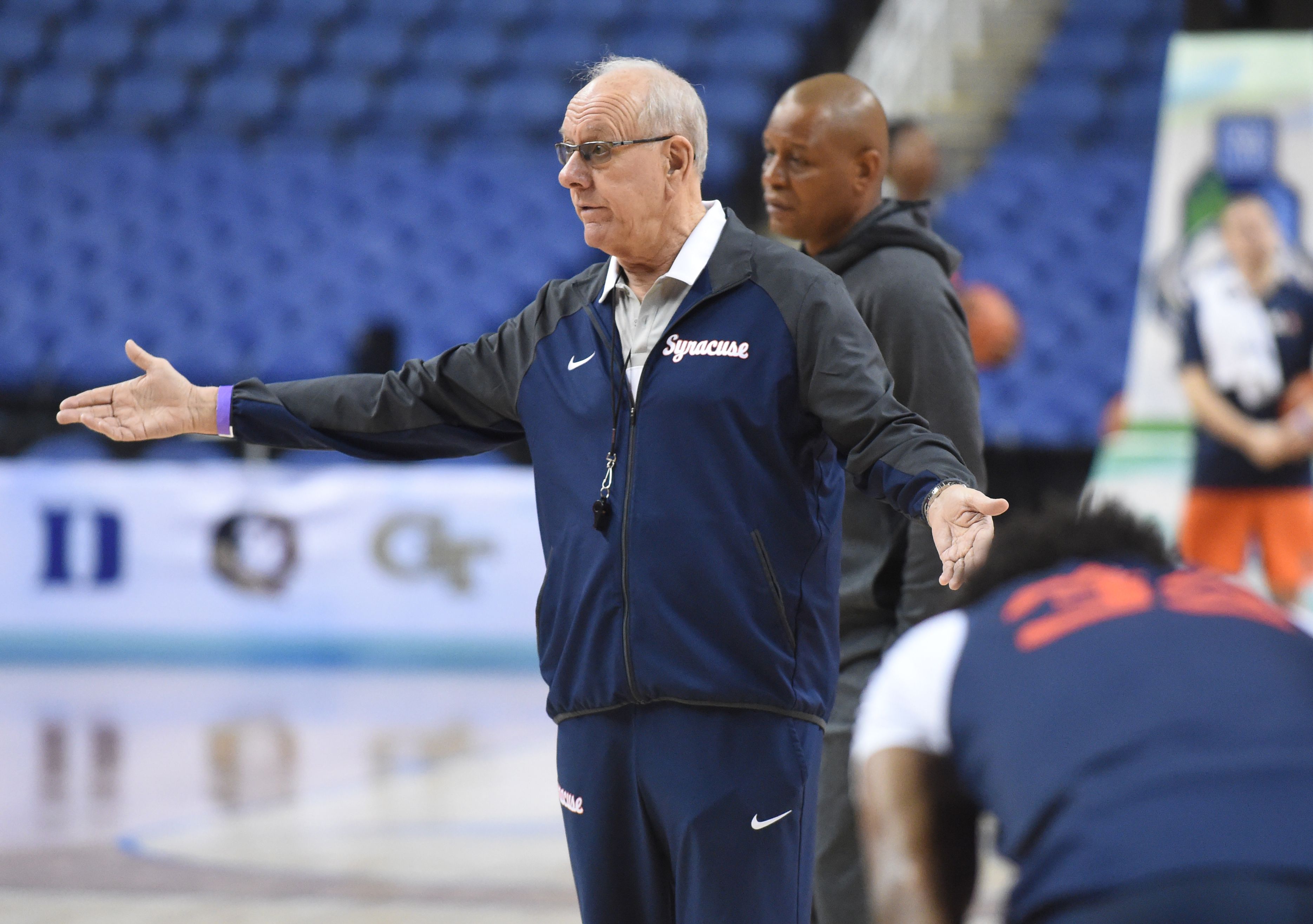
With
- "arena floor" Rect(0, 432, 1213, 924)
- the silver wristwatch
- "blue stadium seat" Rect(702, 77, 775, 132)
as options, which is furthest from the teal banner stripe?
the silver wristwatch

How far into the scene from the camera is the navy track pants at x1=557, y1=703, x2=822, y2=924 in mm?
2566

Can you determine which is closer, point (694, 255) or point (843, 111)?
point (694, 255)

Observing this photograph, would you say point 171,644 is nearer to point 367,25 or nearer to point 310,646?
point 310,646

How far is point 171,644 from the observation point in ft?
32.3

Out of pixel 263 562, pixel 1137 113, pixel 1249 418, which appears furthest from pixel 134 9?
pixel 1249 418

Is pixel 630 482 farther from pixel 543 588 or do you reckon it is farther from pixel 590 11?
pixel 590 11

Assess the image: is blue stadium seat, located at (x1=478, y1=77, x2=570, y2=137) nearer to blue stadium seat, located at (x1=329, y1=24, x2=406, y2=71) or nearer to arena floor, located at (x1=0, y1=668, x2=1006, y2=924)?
blue stadium seat, located at (x1=329, y1=24, x2=406, y2=71)

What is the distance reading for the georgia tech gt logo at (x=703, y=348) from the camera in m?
2.65

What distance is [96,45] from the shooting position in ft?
47.2

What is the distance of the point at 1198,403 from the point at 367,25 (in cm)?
951

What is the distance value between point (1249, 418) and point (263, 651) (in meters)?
5.93

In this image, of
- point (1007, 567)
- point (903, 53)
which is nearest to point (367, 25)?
point (903, 53)

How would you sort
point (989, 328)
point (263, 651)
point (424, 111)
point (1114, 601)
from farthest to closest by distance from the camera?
point (424, 111) < point (263, 651) < point (989, 328) < point (1114, 601)

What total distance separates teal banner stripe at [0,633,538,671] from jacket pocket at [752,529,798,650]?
7205 millimetres
